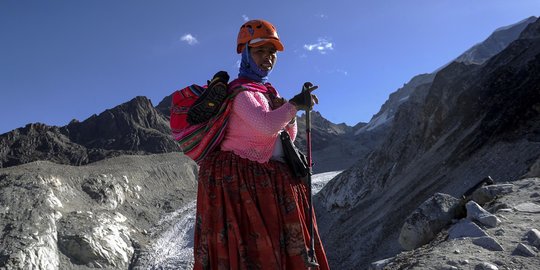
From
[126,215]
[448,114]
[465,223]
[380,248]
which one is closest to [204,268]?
[465,223]

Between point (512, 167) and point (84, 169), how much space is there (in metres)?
35.3

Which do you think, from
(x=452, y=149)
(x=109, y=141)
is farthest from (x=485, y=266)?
(x=109, y=141)

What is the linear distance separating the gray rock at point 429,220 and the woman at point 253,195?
10.6 ft

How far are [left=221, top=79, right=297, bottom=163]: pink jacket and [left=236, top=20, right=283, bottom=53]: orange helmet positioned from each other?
0.77ft

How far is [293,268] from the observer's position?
2404 millimetres

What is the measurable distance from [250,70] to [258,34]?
210 millimetres

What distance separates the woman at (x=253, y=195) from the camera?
2.37 meters

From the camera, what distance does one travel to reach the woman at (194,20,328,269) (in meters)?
2.37

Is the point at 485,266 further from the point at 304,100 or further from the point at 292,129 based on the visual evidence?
the point at 304,100

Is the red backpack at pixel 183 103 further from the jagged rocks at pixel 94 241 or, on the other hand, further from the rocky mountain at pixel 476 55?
the rocky mountain at pixel 476 55

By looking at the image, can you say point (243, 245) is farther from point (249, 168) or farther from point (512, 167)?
point (512, 167)

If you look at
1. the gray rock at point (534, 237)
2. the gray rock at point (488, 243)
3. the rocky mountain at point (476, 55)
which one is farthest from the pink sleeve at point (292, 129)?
the rocky mountain at point (476, 55)

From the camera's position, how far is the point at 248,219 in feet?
7.93

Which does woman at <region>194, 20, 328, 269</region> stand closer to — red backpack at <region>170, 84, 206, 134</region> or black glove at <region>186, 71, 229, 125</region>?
black glove at <region>186, 71, 229, 125</region>
